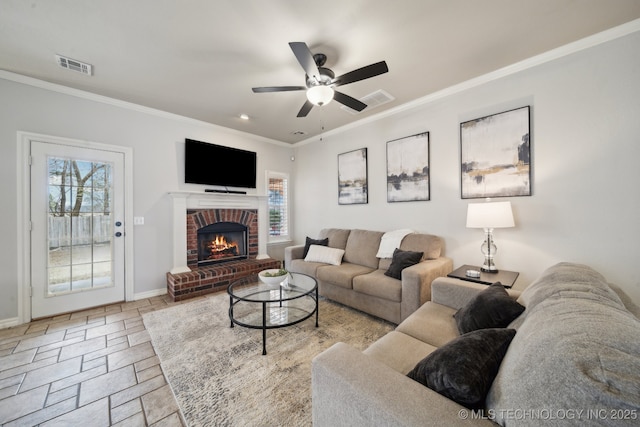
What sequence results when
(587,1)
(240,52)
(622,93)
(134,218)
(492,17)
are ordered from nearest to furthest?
(587,1) → (492,17) → (622,93) → (240,52) → (134,218)

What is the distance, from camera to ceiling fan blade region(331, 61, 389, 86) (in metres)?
1.90

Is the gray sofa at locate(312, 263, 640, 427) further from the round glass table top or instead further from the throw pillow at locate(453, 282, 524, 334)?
the round glass table top

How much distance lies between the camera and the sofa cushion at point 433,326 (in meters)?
1.57

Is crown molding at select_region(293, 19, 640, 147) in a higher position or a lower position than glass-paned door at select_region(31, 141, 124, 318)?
higher

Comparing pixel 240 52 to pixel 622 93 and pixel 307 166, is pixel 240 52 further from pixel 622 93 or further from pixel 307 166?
pixel 622 93

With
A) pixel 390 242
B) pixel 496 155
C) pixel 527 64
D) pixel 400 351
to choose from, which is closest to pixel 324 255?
pixel 390 242

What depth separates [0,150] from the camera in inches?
102

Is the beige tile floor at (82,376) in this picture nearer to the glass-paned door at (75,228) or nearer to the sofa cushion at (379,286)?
the glass-paned door at (75,228)

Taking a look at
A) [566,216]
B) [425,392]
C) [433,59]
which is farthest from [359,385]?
[433,59]

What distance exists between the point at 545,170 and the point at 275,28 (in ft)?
9.60

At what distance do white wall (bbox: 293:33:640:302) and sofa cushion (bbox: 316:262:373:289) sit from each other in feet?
3.75

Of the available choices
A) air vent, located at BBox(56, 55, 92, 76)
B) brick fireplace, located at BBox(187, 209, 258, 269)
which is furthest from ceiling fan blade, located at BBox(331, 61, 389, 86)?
brick fireplace, located at BBox(187, 209, 258, 269)

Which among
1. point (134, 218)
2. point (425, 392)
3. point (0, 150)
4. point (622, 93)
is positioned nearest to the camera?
point (425, 392)

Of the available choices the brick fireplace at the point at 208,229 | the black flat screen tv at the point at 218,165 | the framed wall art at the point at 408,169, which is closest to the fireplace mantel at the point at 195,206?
the brick fireplace at the point at 208,229
